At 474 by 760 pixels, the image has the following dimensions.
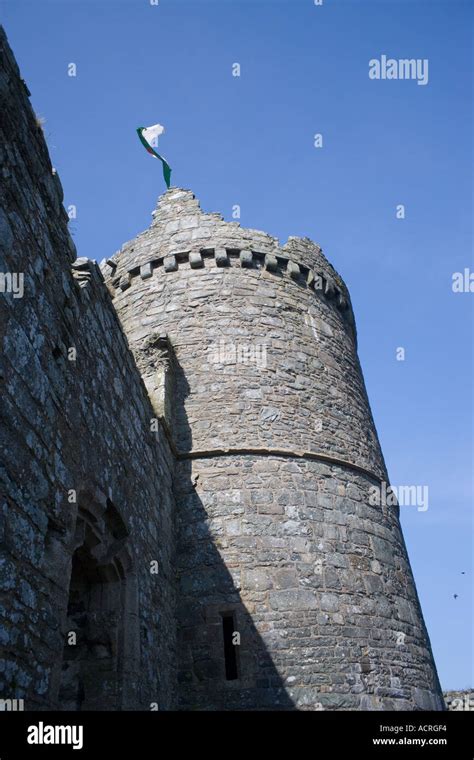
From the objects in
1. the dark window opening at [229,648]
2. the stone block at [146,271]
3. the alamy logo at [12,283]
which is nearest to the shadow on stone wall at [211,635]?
the dark window opening at [229,648]

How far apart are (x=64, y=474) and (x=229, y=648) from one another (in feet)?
12.1

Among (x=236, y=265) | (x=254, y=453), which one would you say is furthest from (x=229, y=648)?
(x=236, y=265)

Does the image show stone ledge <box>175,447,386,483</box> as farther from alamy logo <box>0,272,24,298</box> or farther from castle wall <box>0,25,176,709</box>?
alamy logo <box>0,272,24,298</box>

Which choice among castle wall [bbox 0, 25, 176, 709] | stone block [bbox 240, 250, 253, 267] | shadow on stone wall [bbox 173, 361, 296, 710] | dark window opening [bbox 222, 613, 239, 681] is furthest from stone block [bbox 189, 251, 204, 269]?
dark window opening [bbox 222, 613, 239, 681]

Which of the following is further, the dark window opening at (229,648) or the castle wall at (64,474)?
the dark window opening at (229,648)

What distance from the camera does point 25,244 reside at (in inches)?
141

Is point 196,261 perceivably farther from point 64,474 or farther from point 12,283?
point 12,283

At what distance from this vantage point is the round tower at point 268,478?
21.4 feet

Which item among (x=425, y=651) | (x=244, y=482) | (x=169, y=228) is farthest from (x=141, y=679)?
(x=169, y=228)

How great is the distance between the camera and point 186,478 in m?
7.56
